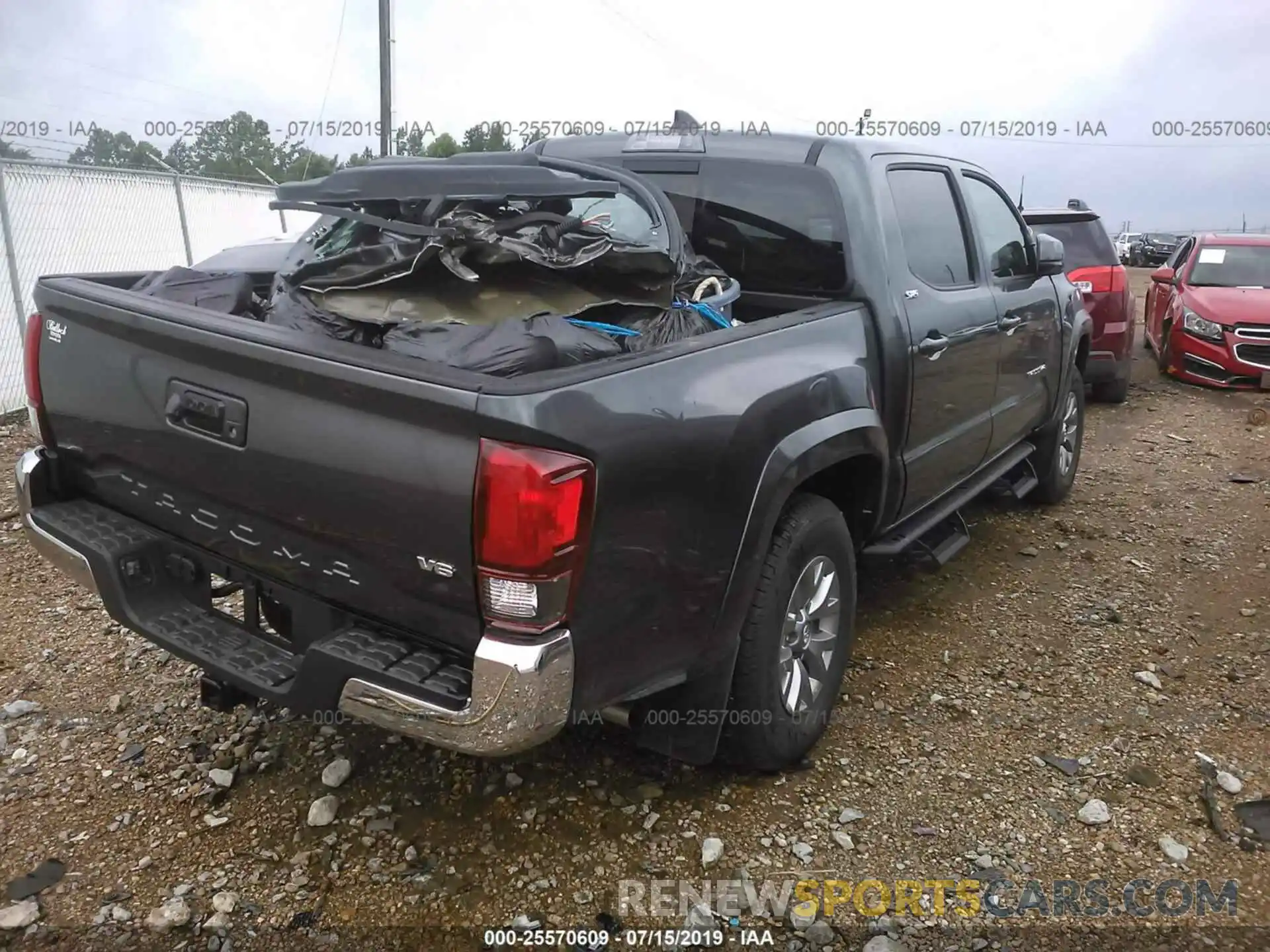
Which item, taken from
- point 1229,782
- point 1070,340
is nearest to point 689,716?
point 1229,782

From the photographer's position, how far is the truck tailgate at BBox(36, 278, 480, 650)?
205 cm

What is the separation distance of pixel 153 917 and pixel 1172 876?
2641mm

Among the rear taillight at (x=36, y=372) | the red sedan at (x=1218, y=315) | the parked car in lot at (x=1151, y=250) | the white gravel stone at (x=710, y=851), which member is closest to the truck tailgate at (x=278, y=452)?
the rear taillight at (x=36, y=372)

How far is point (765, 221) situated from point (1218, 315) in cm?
794

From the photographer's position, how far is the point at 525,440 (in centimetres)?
197

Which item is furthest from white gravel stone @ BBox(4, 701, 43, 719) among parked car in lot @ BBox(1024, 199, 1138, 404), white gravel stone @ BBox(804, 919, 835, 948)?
parked car in lot @ BBox(1024, 199, 1138, 404)

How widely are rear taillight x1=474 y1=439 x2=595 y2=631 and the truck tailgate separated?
0.14 feet

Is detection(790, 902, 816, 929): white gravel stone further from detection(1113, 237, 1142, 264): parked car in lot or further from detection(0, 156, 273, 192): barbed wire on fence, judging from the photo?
detection(1113, 237, 1142, 264): parked car in lot

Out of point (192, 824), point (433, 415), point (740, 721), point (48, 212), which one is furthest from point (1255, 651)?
point (48, 212)

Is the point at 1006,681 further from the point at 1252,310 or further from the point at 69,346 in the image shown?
the point at 1252,310

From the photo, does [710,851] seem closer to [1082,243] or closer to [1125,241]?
[1082,243]

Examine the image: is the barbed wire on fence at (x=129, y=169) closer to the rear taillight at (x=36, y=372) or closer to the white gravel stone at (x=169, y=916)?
the rear taillight at (x=36, y=372)

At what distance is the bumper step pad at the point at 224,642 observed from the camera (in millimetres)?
2160

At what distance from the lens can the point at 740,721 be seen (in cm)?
281
